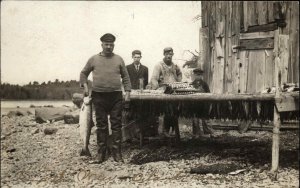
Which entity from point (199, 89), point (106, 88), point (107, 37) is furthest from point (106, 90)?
point (199, 89)

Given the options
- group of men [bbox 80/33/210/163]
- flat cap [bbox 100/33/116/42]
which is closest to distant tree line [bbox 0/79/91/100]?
group of men [bbox 80/33/210/163]

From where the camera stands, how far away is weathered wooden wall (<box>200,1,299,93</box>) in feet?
29.3

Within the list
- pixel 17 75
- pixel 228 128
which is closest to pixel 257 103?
pixel 17 75

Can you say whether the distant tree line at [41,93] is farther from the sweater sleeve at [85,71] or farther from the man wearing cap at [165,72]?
the sweater sleeve at [85,71]

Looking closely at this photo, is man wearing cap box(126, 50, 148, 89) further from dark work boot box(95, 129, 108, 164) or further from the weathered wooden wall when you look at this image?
the weathered wooden wall

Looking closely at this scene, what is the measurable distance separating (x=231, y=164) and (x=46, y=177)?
273cm

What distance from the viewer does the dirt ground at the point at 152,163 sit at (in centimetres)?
517

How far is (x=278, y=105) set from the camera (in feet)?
17.3

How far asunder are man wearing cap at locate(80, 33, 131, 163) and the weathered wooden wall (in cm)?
412

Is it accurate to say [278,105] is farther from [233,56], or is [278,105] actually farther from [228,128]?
[228,128]

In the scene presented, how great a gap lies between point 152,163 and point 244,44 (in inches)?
189

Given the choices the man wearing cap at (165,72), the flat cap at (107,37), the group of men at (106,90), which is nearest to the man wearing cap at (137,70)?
the man wearing cap at (165,72)

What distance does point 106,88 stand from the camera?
609 cm

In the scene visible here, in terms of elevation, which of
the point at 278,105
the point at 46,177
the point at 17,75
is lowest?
the point at 46,177
